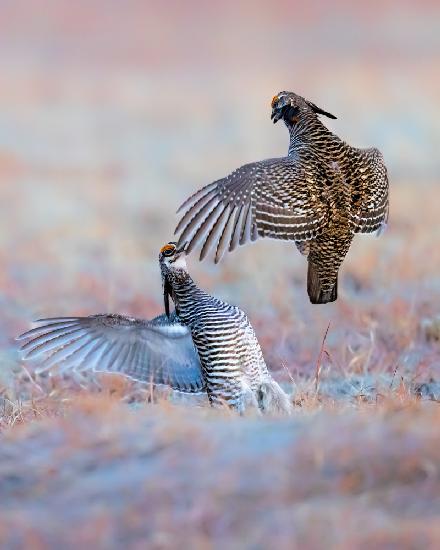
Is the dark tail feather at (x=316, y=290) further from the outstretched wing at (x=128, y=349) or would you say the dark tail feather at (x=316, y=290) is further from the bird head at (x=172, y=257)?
the outstretched wing at (x=128, y=349)

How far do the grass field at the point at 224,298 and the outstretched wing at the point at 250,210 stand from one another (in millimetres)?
677

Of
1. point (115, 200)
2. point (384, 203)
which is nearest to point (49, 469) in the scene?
point (384, 203)

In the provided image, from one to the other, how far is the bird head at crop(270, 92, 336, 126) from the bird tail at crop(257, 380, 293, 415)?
1.73 m

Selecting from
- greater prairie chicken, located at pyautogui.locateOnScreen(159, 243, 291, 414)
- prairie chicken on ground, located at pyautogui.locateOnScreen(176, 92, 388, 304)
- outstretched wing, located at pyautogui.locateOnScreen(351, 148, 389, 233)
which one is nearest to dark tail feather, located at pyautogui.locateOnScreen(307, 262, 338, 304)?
prairie chicken on ground, located at pyautogui.locateOnScreen(176, 92, 388, 304)

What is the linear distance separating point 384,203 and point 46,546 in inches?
129

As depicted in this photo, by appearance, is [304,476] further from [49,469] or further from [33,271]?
[33,271]

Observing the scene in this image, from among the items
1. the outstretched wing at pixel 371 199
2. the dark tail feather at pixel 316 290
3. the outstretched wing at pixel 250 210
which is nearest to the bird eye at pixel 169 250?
the outstretched wing at pixel 250 210

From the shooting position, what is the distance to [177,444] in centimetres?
431

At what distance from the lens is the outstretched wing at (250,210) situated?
6277 millimetres

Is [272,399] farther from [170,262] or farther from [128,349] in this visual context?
[170,262]

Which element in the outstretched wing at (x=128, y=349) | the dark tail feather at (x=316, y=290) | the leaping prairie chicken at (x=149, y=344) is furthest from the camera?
the dark tail feather at (x=316, y=290)

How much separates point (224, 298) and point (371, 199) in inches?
133

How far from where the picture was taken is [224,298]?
982 cm

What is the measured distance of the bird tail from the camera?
5.63 m
